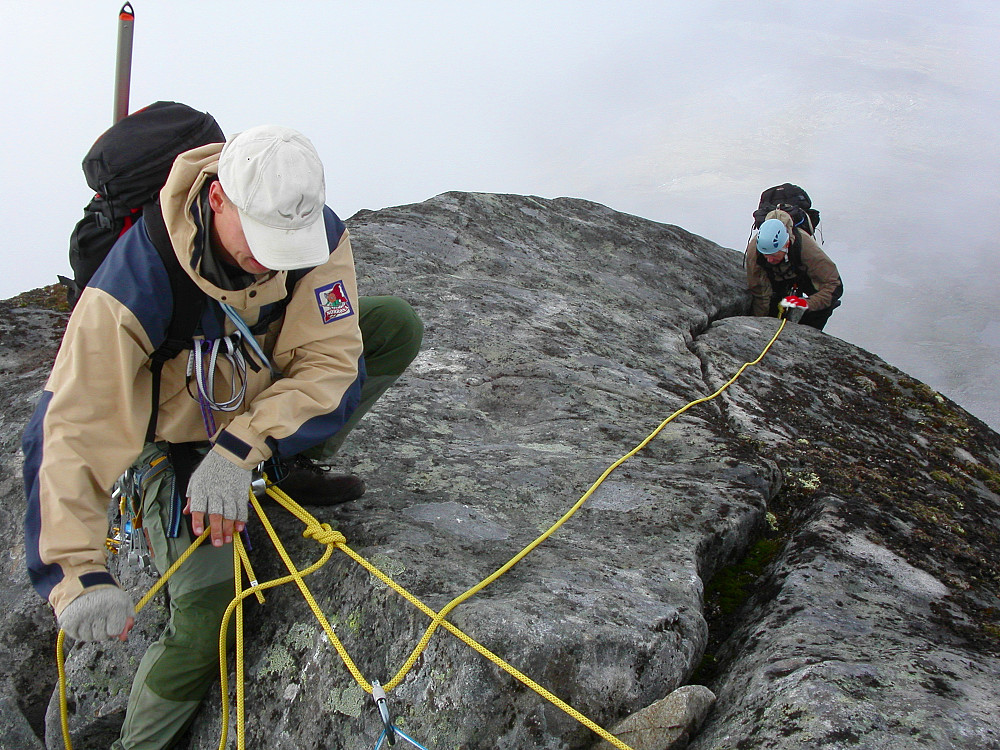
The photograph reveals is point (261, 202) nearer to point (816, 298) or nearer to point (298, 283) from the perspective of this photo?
point (298, 283)

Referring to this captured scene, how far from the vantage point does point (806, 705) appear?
130 inches

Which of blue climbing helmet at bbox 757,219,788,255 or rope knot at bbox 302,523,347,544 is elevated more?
blue climbing helmet at bbox 757,219,788,255

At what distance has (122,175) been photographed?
3.85 m

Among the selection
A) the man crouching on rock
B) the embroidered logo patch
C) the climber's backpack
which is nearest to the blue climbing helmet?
the climber's backpack

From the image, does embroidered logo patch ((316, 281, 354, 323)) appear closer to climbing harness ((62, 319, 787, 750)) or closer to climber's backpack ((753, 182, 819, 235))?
climbing harness ((62, 319, 787, 750))

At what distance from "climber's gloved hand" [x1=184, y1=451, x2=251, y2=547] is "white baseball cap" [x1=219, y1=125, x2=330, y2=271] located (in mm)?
1071

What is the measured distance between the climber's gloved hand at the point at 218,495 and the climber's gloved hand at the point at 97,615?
506 mm

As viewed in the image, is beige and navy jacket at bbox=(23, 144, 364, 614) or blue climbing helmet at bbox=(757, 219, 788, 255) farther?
blue climbing helmet at bbox=(757, 219, 788, 255)

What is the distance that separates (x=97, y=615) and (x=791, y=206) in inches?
A: 529

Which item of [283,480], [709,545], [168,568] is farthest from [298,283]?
[709,545]

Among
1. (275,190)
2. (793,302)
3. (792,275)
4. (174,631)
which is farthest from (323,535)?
(792,275)

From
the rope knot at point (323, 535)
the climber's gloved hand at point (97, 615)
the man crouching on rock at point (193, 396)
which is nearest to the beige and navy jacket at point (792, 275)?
the man crouching on rock at point (193, 396)

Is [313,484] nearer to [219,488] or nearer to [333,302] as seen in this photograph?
[219,488]

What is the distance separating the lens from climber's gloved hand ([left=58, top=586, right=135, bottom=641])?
321 centimetres
